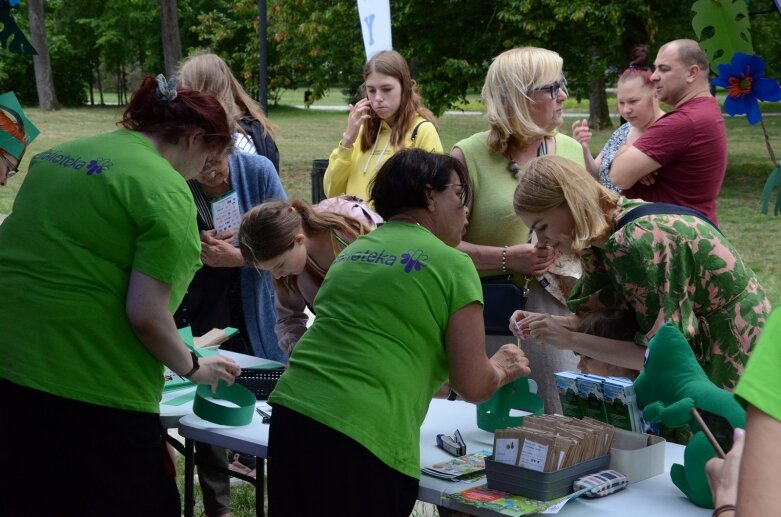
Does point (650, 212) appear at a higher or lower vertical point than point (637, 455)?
higher

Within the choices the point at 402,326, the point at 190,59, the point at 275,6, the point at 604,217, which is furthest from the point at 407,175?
the point at 275,6

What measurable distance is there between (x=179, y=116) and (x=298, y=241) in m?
0.70

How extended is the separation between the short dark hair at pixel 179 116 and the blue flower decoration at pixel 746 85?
1.47m

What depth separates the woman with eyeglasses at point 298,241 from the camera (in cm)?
292

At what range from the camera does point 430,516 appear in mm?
3664

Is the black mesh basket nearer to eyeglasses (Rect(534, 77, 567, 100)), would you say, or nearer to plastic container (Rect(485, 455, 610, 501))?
plastic container (Rect(485, 455, 610, 501))

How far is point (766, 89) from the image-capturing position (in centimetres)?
108

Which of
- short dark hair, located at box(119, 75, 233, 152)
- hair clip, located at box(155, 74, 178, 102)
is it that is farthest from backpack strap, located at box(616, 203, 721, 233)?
hair clip, located at box(155, 74, 178, 102)

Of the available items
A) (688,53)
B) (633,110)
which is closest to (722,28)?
(688,53)

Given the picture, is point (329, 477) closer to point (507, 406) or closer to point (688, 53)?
point (507, 406)

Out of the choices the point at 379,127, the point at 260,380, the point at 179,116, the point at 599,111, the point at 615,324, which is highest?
the point at 179,116

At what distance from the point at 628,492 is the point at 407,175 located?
0.86m

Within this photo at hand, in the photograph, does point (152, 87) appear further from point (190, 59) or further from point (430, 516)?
point (430, 516)

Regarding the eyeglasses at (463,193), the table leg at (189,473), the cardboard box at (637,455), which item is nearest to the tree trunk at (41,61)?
the table leg at (189,473)
